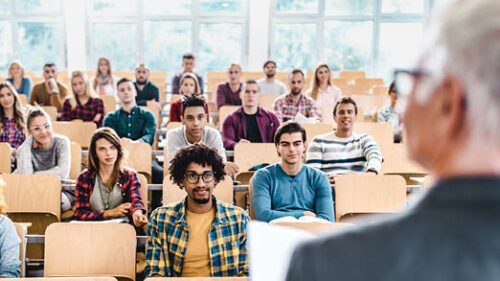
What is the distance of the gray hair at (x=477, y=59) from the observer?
45 centimetres

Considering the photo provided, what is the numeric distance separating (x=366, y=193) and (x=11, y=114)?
3229 mm

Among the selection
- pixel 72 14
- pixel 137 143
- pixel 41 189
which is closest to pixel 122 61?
pixel 72 14

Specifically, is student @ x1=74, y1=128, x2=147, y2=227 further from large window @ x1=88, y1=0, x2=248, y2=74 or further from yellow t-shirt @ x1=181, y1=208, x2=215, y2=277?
large window @ x1=88, y1=0, x2=248, y2=74

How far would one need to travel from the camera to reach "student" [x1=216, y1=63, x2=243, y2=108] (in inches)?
253

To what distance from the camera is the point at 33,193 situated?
3189mm

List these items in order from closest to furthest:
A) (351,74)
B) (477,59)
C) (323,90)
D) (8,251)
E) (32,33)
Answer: (477,59) → (8,251) → (323,90) → (351,74) → (32,33)

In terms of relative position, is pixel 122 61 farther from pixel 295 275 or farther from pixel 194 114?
pixel 295 275

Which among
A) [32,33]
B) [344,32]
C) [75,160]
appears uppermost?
[344,32]

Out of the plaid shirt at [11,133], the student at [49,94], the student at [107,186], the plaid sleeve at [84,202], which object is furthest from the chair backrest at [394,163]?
the student at [49,94]

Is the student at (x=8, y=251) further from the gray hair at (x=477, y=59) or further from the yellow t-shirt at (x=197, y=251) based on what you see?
the gray hair at (x=477, y=59)

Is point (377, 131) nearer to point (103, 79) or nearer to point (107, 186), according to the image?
point (107, 186)

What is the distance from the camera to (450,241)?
45 centimetres

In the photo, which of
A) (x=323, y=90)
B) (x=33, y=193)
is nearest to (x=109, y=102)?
(x=323, y=90)

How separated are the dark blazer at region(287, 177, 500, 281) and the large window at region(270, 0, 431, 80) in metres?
9.56
